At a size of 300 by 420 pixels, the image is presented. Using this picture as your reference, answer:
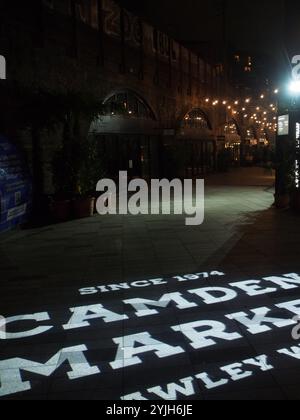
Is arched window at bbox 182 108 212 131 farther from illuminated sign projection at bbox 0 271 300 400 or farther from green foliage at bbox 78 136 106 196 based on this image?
illuminated sign projection at bbox 0 271 300 400

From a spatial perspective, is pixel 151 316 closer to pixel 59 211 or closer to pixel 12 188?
pixel 12 188

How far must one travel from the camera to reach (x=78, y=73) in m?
18.2

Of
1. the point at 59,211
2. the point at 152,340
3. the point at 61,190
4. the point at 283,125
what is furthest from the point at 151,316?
the point at 283,125

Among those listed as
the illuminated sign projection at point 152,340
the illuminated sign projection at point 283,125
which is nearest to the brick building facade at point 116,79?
the illuminated sign projection at point 283,125

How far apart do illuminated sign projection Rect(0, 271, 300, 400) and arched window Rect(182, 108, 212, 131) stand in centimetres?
2469

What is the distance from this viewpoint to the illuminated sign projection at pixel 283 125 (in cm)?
1483

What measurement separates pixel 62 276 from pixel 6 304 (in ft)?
4.83

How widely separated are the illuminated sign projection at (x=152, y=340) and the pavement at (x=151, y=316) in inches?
0.6

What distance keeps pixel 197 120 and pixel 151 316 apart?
94.8 ft

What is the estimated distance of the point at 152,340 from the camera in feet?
16.2

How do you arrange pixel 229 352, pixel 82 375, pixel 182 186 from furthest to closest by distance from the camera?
pixel 182 186
pixel 229 352
pixel 82 375

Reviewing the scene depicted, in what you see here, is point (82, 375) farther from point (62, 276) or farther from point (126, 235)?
point (126, 235)

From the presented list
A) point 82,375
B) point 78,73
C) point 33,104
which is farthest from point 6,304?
point 78,73

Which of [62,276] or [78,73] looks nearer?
[62,276]
